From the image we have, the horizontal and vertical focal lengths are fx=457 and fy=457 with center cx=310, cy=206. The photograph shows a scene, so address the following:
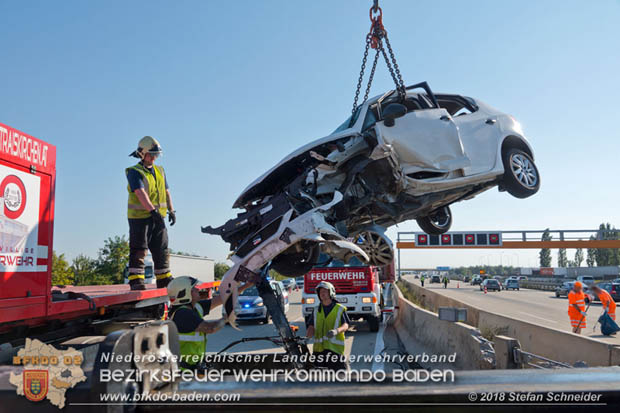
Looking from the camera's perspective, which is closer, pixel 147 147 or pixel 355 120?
pixel 147 147

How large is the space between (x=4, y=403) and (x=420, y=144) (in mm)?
5289

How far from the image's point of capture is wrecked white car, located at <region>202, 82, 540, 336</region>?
539 centimetres

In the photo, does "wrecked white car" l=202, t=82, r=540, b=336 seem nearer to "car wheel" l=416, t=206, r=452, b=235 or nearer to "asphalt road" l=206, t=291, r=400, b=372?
"car wheel" l=416, t=206, r=452, b=235

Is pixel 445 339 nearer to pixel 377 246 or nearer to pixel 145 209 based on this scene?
pixel 377 246

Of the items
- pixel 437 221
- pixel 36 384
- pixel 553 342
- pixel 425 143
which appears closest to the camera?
pixel 36 384

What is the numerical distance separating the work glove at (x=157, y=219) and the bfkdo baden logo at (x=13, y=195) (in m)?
1.79

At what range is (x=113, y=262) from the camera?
32438mm

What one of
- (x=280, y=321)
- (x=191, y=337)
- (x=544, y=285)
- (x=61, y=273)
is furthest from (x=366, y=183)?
(x=544, y=285)

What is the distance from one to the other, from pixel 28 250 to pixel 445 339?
7072 mm

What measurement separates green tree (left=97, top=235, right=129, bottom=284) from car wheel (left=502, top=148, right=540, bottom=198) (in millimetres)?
26587

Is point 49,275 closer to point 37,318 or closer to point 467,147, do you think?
point 37,318

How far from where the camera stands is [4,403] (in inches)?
41.9

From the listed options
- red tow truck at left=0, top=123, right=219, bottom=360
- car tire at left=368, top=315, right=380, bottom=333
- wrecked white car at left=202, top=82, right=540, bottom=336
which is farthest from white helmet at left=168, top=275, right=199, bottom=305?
car tire at left=368, top=315, right=380, bottom=333

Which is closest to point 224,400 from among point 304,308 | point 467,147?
point 467,147
